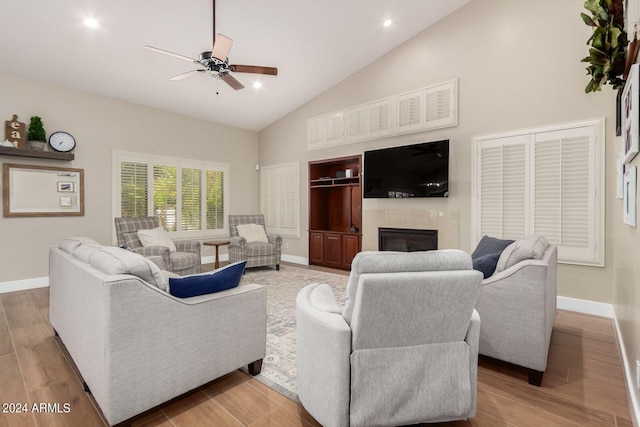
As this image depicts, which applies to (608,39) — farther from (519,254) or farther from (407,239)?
(407,239)

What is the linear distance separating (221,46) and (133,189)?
372 cm

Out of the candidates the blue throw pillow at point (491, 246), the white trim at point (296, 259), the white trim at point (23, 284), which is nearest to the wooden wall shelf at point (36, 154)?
A: the white trim at point (23, 284)

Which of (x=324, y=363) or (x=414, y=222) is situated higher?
(x=414, y=222)

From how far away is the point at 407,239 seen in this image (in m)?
5.02

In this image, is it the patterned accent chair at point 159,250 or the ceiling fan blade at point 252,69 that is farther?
the patterned accent chair at point 159,250

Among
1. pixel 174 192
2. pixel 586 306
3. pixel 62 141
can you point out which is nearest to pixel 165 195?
pixel 174 192

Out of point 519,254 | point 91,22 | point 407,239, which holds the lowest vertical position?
point 407,239

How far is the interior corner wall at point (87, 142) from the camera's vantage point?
445 cm

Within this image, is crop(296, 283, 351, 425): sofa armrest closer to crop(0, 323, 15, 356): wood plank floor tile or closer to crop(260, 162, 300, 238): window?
crop(0, 323, 15, 356): wood plank floor tile

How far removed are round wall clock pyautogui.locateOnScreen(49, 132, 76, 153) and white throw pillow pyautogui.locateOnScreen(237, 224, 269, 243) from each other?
2936mm

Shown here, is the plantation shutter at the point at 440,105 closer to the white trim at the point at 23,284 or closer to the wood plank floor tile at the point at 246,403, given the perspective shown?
the wood plank floor tile at the point at 246,403

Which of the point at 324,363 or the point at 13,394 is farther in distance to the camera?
the point at 13,394

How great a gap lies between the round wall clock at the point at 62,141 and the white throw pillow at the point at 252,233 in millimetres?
2936

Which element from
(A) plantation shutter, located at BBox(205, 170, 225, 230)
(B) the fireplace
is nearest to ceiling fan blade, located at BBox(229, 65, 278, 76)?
(B) the fireplace
